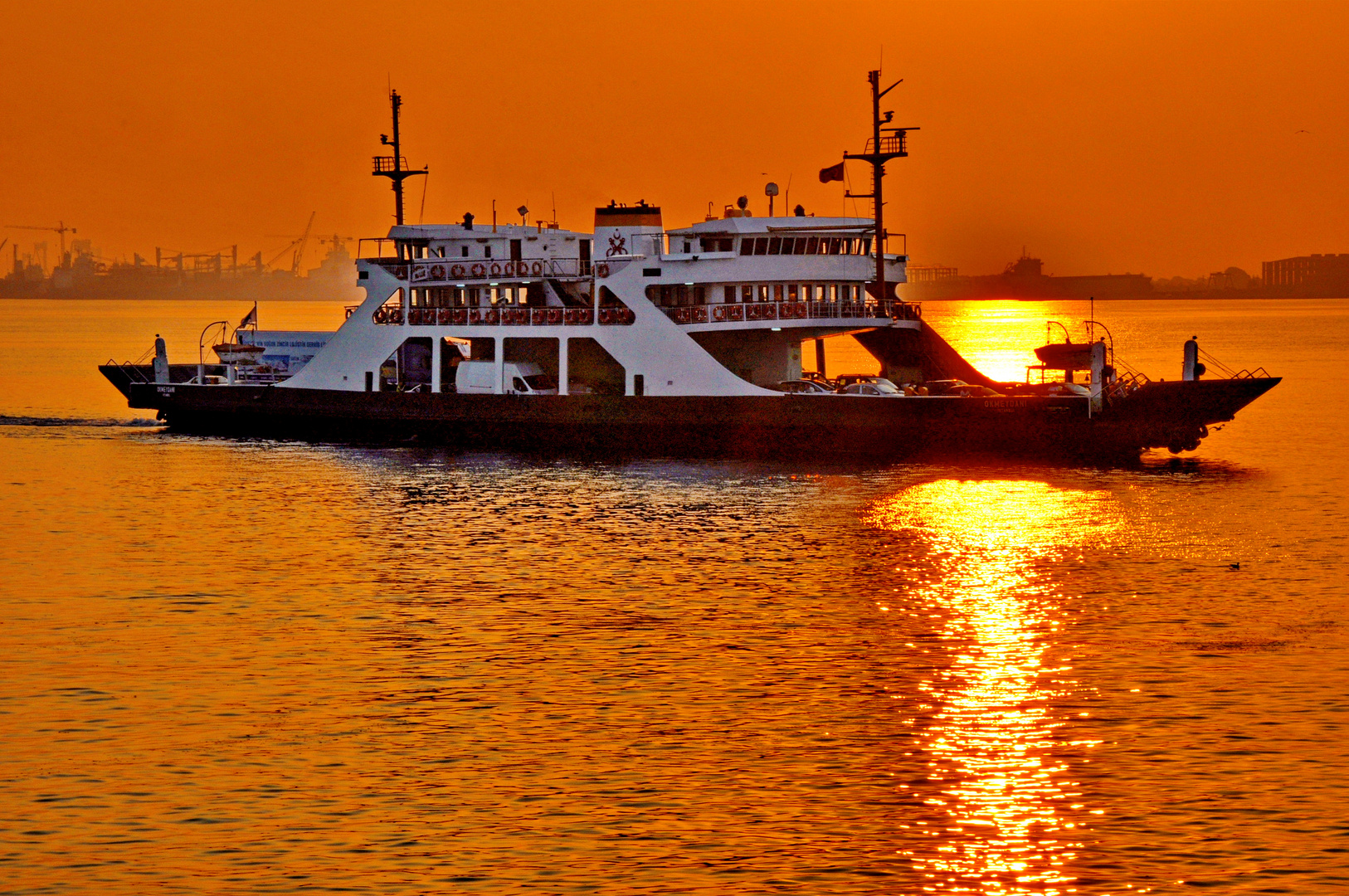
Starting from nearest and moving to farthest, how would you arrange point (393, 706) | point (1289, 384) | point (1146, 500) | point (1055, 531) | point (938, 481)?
point (393, 706)
point (1055, 531)
point (1146, 500)
point (938, 481)
point (1289, 384)

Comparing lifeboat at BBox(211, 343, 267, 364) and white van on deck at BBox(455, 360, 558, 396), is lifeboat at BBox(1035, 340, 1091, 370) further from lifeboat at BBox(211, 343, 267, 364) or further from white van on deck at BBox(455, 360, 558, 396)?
lifeboat at BBox(211, 343, 267, 364)

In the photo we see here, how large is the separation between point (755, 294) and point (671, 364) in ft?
14.4

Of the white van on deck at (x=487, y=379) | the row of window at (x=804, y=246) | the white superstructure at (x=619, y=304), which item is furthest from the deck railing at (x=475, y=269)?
the row of window at (x=804, y=246)

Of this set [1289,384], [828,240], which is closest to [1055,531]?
[828,240]

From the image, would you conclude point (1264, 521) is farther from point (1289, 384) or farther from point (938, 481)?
point (1289, 384)

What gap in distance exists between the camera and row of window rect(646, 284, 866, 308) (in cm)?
5922

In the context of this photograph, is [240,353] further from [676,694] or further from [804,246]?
[676,694]

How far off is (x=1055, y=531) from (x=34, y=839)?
2914 cm

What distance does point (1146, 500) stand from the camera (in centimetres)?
4712

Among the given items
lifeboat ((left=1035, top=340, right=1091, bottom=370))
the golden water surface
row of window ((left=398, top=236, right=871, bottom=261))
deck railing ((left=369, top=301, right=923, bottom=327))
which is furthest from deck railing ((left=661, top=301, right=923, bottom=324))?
the golden water surface

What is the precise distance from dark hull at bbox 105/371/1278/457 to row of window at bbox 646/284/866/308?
4.67 m

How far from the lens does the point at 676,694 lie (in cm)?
2486

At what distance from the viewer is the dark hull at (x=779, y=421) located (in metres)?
53.8

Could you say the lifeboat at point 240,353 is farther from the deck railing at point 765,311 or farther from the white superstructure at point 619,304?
the deck railing at point 765,311
